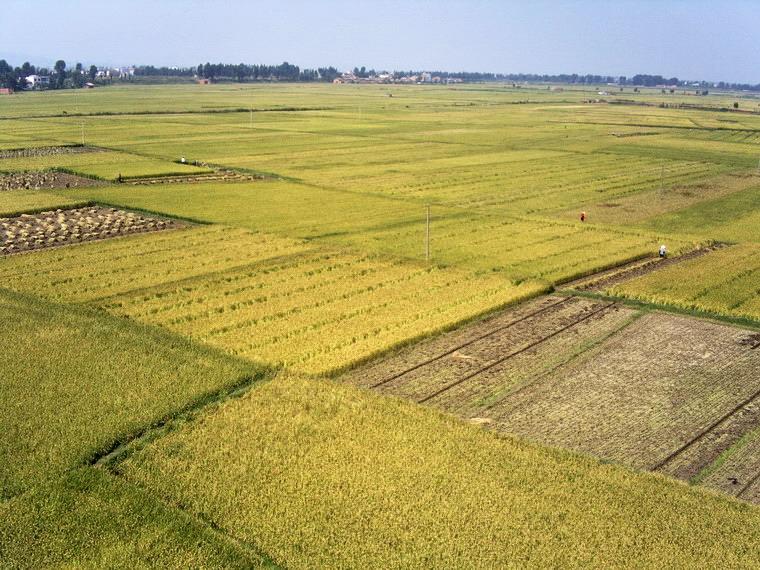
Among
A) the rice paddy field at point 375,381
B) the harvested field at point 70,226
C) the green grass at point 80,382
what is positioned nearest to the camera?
the rice paddy field at point 375,381

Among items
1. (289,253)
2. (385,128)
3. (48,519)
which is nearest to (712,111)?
(385,128)

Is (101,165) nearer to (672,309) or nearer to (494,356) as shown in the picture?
(494,356)

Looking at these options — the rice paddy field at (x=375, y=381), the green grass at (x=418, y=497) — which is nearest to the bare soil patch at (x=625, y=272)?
the rice paddy field at (x=375, y=381)

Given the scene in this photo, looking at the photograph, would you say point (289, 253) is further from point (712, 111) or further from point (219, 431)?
point (712, 111)

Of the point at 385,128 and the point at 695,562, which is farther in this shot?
the point at 385,128

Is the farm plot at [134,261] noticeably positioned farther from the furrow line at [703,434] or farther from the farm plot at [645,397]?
the furrow line at [703,434]

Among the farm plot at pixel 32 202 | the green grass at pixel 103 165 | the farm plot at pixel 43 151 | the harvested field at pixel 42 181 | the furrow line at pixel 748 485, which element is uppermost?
the farm plot at pixel 43 151

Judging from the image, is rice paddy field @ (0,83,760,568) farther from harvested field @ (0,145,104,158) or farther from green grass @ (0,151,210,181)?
harvested field @ (0,145,104,158)

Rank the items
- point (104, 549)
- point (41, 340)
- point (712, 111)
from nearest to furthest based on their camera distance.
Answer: point (104, 549), point (41, 340), point (712, 111)
